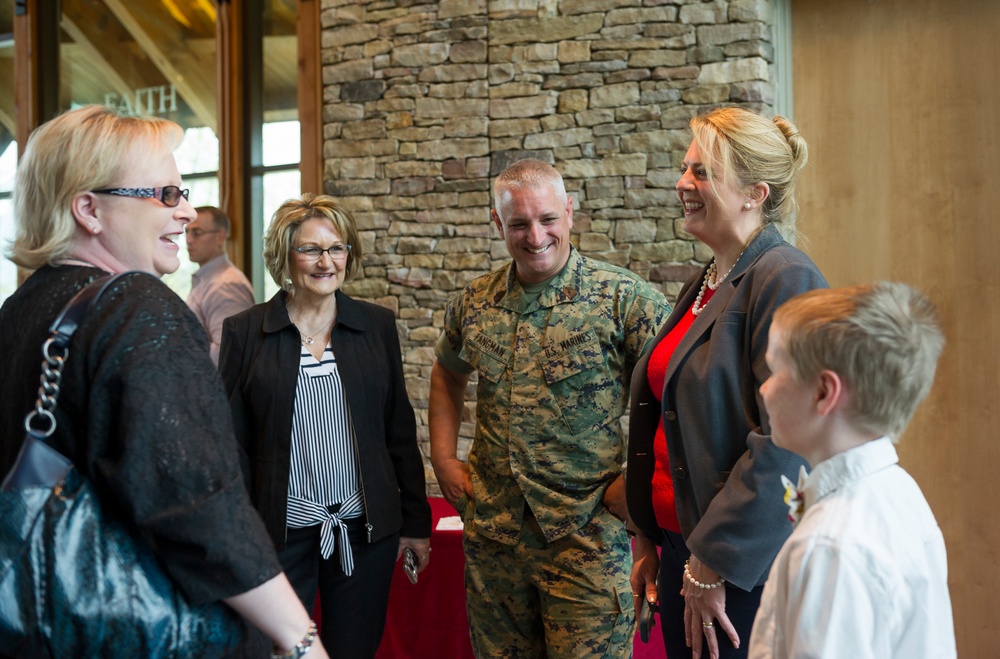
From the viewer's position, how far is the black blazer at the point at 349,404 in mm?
2254

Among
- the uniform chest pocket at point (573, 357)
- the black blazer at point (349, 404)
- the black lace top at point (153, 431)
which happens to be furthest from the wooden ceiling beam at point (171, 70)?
the black lace top at point (153, 431)

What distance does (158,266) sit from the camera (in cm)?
142

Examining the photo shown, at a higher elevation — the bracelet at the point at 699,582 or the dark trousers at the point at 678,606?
the bracelet at the point at 699,582

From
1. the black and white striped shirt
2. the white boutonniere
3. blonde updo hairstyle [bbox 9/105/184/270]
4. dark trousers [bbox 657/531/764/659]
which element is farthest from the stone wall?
blonde updo hairstyle [bbox 9/105/184/270]

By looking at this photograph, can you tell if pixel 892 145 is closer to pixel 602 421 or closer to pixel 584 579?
pixel 602 421

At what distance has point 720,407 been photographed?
1.68m

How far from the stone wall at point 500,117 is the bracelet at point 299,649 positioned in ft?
9.47

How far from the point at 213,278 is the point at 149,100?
1891mm

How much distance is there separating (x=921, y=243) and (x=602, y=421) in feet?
6.68

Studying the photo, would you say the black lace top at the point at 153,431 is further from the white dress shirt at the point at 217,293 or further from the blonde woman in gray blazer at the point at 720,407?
the white dress shirt at the point at 217,293

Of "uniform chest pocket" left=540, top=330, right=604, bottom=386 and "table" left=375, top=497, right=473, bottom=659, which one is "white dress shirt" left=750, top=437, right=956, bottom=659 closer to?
"uniform chest pocket" left=540, top=330, right=604, bottom=386

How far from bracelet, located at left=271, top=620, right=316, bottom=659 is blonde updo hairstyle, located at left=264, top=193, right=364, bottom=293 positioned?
132 centimetres

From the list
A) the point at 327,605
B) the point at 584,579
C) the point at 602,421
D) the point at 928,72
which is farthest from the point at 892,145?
the point at 327,605

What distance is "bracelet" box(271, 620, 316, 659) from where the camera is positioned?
1281 mm
